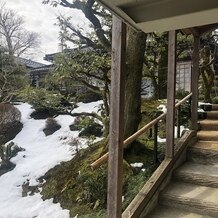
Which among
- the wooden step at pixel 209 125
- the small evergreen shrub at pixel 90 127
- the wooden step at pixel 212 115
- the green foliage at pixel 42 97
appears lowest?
the small evergreen shrub at pixel 90 127

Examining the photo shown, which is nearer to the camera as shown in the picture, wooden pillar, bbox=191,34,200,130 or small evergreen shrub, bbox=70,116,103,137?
wooden pillar, bbox=191,34,200,130

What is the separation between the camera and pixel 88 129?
7.05m

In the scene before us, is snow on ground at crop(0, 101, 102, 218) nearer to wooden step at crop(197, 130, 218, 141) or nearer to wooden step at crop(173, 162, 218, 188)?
wooden step at crop(173, 162, 218, 188)

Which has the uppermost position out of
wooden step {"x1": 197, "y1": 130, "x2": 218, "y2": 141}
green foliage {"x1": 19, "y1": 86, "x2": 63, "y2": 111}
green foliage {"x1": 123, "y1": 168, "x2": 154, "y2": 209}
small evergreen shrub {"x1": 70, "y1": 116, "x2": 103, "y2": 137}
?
green foliage {"x1": 19, "y1": 86, "x2": 63, "y2": 111}

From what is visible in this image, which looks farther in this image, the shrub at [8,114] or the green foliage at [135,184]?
the shrub at [8,114]

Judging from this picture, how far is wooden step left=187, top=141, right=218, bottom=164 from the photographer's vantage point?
3979 millimetres

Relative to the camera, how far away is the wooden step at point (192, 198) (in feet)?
10.0

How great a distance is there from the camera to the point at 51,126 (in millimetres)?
9289

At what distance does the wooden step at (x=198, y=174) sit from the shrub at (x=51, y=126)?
19.3ft

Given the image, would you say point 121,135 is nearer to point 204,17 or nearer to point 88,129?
point 204,17

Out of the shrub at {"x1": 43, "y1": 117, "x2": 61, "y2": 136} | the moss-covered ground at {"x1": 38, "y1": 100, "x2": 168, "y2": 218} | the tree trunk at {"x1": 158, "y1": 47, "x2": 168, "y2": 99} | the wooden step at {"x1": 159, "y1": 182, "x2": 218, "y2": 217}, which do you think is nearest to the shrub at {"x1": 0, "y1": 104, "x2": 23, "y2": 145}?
the shrub at {"x1": 43, "y1": 117, "x2": 61, "y2": 136}

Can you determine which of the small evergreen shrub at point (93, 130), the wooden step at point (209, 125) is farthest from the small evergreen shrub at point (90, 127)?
the wooden step at point (209, 125)

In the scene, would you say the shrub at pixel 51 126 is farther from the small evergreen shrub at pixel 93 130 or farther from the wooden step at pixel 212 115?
the wooden step at pixel 212 115

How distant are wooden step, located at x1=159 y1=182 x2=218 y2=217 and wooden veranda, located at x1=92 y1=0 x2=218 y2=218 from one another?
180mm
